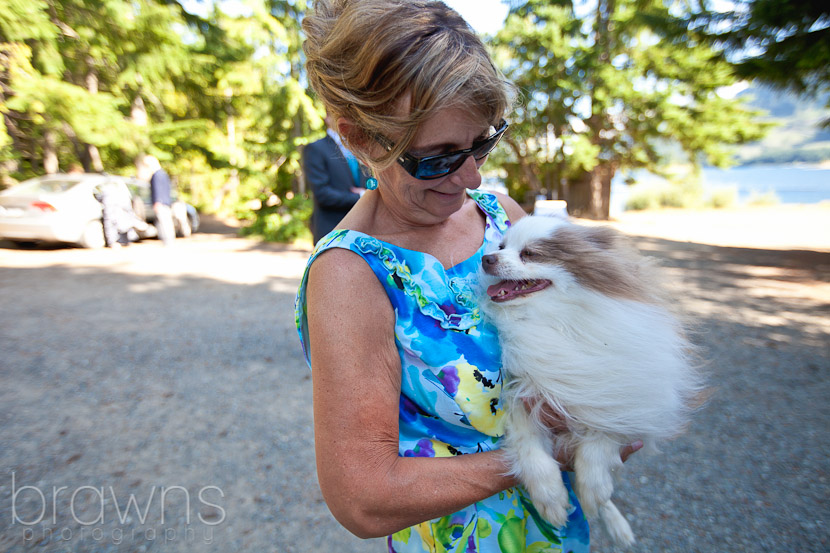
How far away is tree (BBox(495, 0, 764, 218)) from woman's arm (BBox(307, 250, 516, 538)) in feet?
48.6

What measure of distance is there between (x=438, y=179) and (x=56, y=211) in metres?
12.5

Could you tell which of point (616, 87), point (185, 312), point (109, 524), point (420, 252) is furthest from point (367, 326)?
point (616, 87)

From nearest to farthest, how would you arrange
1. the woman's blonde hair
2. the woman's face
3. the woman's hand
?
the woman's blonde hair, the woman's face, the woman's hand

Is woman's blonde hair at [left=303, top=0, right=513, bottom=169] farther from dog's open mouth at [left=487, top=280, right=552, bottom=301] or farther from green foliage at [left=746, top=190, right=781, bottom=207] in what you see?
green foliage at [left=746, top=190, right=781, bottom=207]

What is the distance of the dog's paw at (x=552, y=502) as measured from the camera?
1405mm

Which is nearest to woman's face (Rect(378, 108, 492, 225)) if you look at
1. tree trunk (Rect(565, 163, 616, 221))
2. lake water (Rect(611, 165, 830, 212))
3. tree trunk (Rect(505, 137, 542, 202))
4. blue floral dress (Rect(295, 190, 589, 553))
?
blue floral dress (Rect(295, 190, 589, 553))

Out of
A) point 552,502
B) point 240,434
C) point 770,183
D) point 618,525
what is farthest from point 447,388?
point 770,183

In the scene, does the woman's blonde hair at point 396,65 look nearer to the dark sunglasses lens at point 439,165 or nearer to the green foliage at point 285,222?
the dark sunglasses lens at point 439,165

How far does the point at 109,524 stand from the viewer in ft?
9.53

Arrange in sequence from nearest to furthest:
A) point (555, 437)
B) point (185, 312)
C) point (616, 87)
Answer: point (555, 437) → point (185, 312) → point (616, 87)

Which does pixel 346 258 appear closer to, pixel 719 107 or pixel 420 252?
pixel 420 252

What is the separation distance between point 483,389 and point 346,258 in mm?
542

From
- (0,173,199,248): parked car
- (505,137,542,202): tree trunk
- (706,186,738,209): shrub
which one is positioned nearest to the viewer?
(0,173,199,248): parked car

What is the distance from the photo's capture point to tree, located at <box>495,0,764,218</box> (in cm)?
1542
